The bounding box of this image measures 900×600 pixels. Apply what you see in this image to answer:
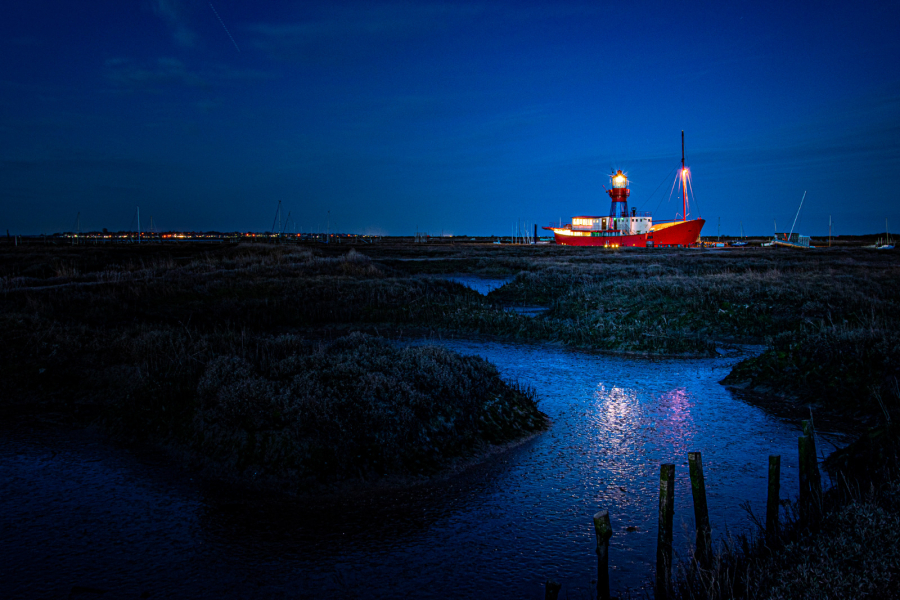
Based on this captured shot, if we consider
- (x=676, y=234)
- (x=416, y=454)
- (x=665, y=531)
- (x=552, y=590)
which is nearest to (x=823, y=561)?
(x=665, y=531)

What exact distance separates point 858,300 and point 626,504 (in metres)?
19.1

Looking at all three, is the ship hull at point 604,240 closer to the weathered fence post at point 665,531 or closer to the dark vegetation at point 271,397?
the dark vegetation at point 271,397

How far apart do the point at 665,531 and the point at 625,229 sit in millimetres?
105644

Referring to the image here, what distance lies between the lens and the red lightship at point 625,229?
9731 centimetres

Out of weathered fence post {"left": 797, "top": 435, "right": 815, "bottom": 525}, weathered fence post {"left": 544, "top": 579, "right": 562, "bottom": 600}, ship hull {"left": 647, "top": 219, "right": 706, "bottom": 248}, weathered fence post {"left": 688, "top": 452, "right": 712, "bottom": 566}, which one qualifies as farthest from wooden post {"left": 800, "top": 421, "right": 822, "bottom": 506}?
ship hull {"left": 647, "top": 219, "right": 706, "bottom": 248}

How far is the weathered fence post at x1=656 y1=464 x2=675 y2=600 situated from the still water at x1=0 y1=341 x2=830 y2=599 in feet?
2.32

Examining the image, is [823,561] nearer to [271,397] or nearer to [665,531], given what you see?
[665,531]

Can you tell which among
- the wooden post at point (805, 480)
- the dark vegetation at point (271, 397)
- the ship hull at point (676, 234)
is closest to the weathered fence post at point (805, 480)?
the wooden post at point (805, 480)

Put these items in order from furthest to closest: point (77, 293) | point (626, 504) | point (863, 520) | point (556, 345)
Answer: point (77, 293), point (556, 345), point (626, 504), point (863, 520)

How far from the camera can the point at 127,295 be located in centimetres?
2517

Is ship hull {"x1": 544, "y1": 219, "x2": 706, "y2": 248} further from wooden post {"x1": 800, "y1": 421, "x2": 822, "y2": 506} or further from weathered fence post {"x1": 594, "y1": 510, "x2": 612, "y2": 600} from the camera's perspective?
weathered fence post {"x1": 594, "y1": 510, "x2": 612, "y2": 600}

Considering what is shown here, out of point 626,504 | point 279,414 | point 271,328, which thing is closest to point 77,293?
point 271,328

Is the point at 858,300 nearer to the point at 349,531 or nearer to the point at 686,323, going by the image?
the point at 686,323

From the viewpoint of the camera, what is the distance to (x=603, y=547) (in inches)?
208
